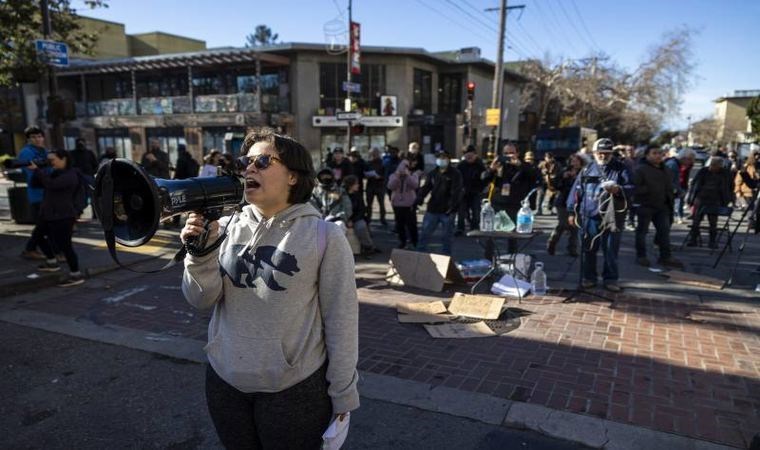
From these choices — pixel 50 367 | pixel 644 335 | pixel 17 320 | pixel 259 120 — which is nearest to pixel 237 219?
pixel 50 367

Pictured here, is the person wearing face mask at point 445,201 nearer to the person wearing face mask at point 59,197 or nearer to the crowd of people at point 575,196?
the crowd of people at point 575,196

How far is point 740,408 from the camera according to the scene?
3.30m

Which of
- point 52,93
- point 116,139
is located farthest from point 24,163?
point 116,139

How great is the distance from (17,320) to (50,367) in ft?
4.92

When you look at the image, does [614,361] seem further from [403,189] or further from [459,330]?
[403,189]

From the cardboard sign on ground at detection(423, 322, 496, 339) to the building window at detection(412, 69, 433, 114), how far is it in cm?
2483

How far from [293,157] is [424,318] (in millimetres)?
3521

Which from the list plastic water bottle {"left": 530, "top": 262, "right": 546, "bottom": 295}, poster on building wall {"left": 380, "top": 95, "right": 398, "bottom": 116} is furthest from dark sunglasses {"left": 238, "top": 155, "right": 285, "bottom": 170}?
poster on building wall {"left": 380, "top": 95, "right": 398, "bottom": 116}

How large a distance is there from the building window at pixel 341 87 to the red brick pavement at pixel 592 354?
21.9 meters

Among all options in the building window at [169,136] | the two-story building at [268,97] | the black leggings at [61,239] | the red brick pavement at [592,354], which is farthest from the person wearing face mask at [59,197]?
the building window at [169,136]

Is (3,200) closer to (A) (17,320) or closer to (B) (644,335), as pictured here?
(A) (17,320)

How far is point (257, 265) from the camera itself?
178cm

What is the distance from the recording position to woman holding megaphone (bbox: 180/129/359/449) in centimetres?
173

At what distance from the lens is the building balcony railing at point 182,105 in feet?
82.7
